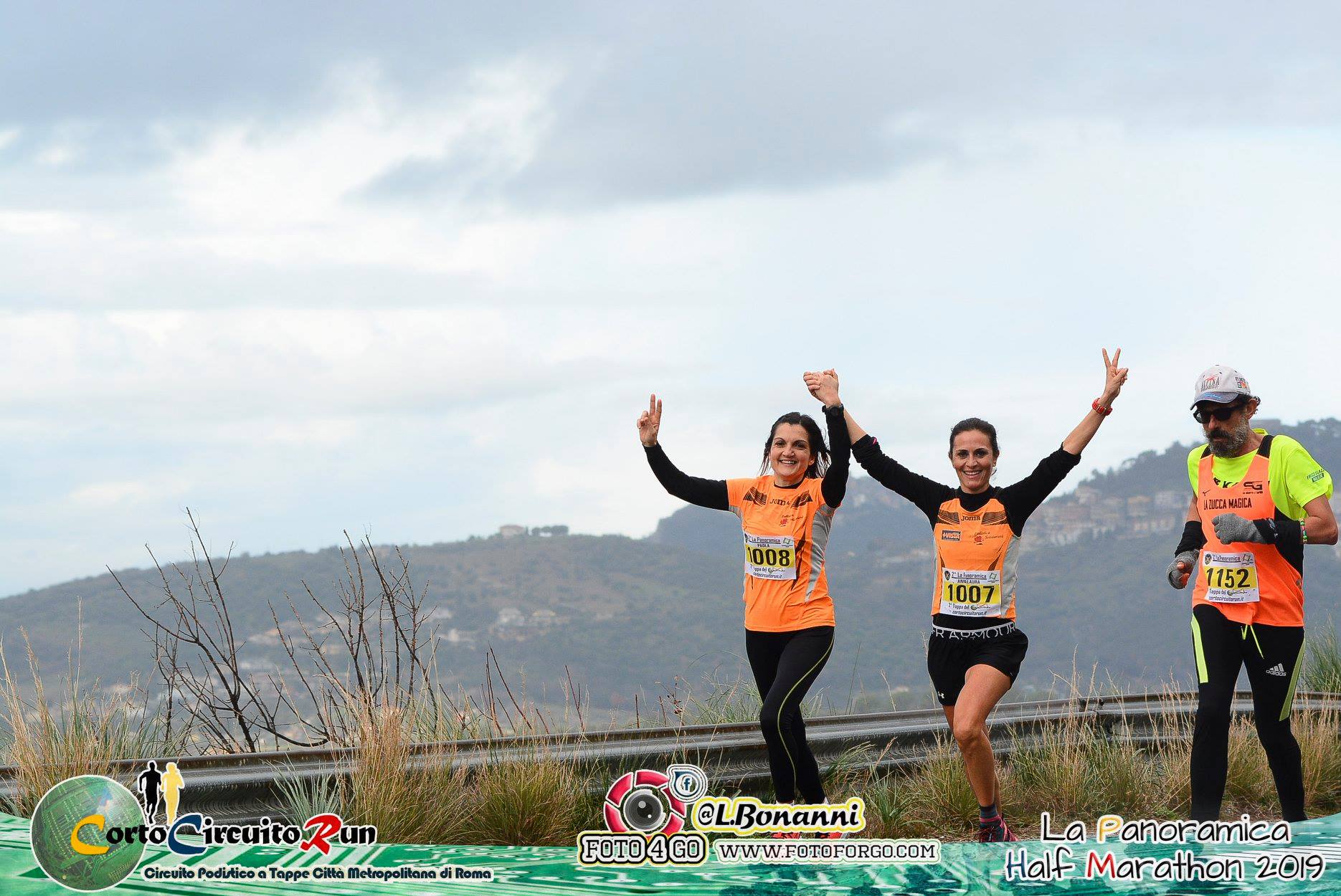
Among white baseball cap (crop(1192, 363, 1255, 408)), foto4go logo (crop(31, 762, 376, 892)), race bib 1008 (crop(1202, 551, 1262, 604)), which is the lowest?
foto4go logo (crop(31, 762, 376, 892))

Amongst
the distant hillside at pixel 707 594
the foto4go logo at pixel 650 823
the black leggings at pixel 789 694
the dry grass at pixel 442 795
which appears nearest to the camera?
the foto4go logo at pixel 650 823

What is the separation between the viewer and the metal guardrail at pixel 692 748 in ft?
19.8

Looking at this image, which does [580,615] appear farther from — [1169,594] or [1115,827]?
[1115,827]

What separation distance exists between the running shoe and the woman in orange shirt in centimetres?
76

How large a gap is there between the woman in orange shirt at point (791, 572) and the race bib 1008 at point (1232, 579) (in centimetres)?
185

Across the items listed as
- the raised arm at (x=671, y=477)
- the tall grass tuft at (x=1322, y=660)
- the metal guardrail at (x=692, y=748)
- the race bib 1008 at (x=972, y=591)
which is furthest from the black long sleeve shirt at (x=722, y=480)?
the tall grass tuft at (x=1322, y=660)

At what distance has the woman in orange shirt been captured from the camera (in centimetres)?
623

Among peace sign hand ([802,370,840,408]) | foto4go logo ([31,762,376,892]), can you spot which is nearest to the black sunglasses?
peace sign hand ([802,370,840,408])

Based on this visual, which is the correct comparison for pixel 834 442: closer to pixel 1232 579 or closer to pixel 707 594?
pixel 1232 579

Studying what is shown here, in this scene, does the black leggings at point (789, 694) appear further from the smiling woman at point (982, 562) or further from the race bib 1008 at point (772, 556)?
the smiling woman at point (982, 562)

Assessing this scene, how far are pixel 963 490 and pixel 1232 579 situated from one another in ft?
4.54

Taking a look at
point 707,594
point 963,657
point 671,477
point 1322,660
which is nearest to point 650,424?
point 671,477

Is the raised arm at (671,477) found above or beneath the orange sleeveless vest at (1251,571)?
above

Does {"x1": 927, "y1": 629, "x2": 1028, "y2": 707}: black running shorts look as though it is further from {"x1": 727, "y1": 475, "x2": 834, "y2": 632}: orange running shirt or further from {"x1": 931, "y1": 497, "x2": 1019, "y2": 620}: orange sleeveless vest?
{"x1": 727, "y1": 475, "x2": 834, "y2": 632}: orange running shirt
